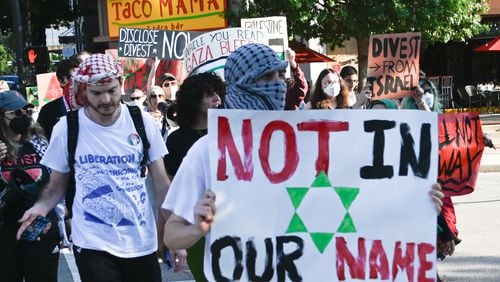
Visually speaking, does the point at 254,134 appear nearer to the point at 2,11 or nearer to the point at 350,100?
the point at 350,100

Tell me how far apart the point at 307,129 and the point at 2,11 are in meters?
35.2

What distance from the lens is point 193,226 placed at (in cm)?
267

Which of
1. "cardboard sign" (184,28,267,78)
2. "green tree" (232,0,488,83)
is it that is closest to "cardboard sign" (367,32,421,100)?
"cardboard sign" (184,28,267,78)

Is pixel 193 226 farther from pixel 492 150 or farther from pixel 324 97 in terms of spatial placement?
pixel 492 150

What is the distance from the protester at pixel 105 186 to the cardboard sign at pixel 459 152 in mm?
1848

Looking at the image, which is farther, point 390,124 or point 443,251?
point 443,251

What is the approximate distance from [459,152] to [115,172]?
87.5 inches

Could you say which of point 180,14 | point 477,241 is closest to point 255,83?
point 477,241

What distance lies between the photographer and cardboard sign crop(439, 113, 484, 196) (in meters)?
4.93

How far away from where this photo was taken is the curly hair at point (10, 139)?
465 centimetres

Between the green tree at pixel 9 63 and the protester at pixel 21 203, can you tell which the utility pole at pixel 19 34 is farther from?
the green tree at pixel 9 63

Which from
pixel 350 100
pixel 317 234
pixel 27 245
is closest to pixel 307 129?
pixel 317 234

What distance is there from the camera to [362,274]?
2.74 meters

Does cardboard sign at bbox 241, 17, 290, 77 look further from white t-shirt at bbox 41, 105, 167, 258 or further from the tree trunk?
the tree trunk
